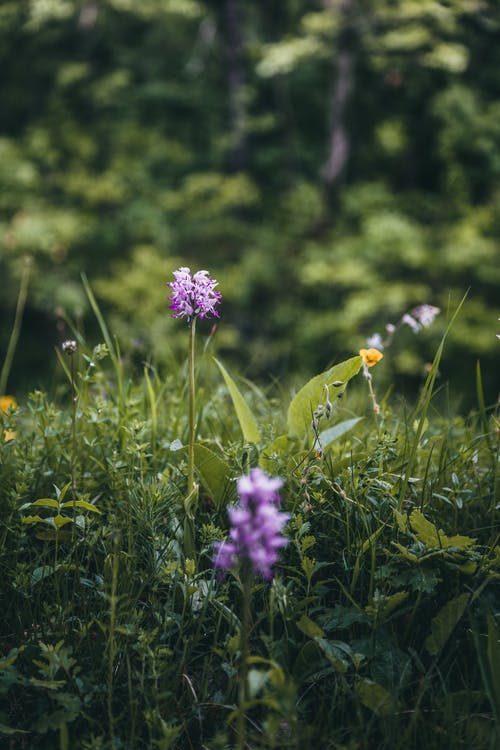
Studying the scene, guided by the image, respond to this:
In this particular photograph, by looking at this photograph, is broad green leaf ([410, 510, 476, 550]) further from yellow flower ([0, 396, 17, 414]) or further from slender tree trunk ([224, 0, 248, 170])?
slender tree trunk ([224, 0, 248, 170])

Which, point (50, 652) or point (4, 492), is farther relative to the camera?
point (4, 492)

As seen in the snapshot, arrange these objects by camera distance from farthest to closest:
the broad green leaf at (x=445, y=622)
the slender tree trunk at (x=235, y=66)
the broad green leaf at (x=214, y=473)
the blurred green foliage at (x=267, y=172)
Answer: the slender tree trunk at (x=235, y=66), the blurred green foliage at (x=267, y=172), the broad green leaf at (x=214, y=473), the broad green leaf at (x=445, y=622)

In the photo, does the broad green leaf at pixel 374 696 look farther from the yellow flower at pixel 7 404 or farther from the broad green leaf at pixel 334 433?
the yellow flower at pixel 7 404

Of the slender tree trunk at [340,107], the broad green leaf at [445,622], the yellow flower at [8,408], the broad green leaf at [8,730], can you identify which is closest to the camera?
the broad green leaf at [8,730]

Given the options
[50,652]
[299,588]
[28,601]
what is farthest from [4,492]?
[299,588]

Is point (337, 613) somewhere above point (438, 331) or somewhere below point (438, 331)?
above

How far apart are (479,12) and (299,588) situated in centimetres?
780

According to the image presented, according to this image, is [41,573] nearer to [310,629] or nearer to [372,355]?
[310,629]

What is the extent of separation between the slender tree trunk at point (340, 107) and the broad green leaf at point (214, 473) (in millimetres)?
6950

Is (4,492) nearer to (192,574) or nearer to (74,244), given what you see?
(192,574)

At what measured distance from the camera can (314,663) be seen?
95cm

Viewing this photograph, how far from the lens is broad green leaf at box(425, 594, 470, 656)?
963 millimetres

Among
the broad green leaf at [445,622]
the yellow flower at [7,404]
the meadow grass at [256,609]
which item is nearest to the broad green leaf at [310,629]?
the meadow grass at [256,609]

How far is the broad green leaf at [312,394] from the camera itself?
4.19 feet
